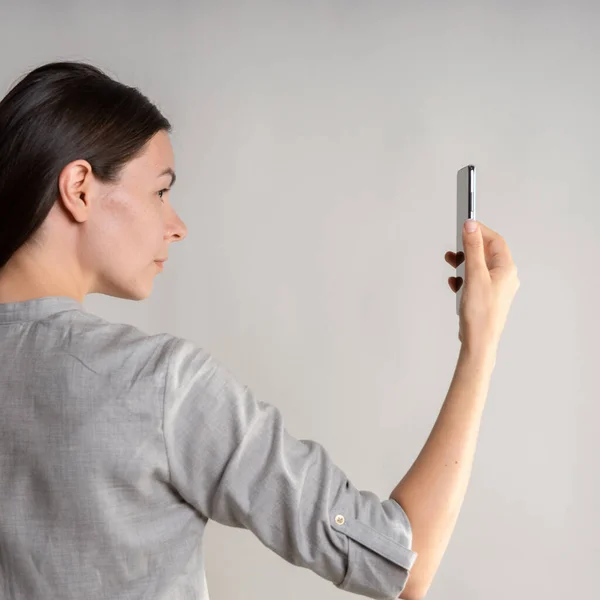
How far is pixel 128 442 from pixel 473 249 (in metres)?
0.35

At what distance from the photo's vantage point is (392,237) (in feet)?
6.21

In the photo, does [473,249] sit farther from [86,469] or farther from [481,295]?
[86,469]

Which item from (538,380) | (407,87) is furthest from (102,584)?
(407,87)

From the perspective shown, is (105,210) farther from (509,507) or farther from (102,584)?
(509,507)

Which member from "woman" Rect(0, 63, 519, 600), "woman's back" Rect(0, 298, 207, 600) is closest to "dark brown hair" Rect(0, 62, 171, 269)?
"woman" Rect(0, 63, 519, 600)

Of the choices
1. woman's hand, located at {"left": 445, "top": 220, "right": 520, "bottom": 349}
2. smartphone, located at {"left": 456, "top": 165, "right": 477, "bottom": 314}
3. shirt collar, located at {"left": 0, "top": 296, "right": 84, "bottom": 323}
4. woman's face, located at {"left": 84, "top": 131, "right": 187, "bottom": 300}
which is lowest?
shirt collar, located at {"left": 0, "top": 296, "right": 84, "bottom": 323}

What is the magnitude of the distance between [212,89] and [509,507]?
4.11 ft

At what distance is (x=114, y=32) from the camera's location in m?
1.98

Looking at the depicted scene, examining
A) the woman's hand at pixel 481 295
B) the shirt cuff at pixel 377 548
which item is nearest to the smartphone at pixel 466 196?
the woman's hand at pixel 481 295

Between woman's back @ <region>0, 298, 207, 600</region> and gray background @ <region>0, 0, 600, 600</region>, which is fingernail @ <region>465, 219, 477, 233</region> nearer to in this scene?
woman's back @ <region>0, 298, 207, 600</region>

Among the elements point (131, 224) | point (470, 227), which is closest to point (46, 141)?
point (131, 224)

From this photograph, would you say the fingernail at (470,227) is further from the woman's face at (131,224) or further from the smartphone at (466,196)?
the woman's face at (131,224)

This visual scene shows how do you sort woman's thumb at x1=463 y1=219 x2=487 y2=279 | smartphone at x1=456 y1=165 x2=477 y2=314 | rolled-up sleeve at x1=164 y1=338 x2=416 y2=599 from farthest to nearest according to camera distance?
1. smartphone at x1=456 y1=165 x2=477 y2=314
2. woman's thumb at x1=463 y1=219 x2=487 y2=279
3. rolled-up sleeve at x1=164 y1=338 x2=416 y2=599

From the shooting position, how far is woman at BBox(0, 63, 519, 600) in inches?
24.1
